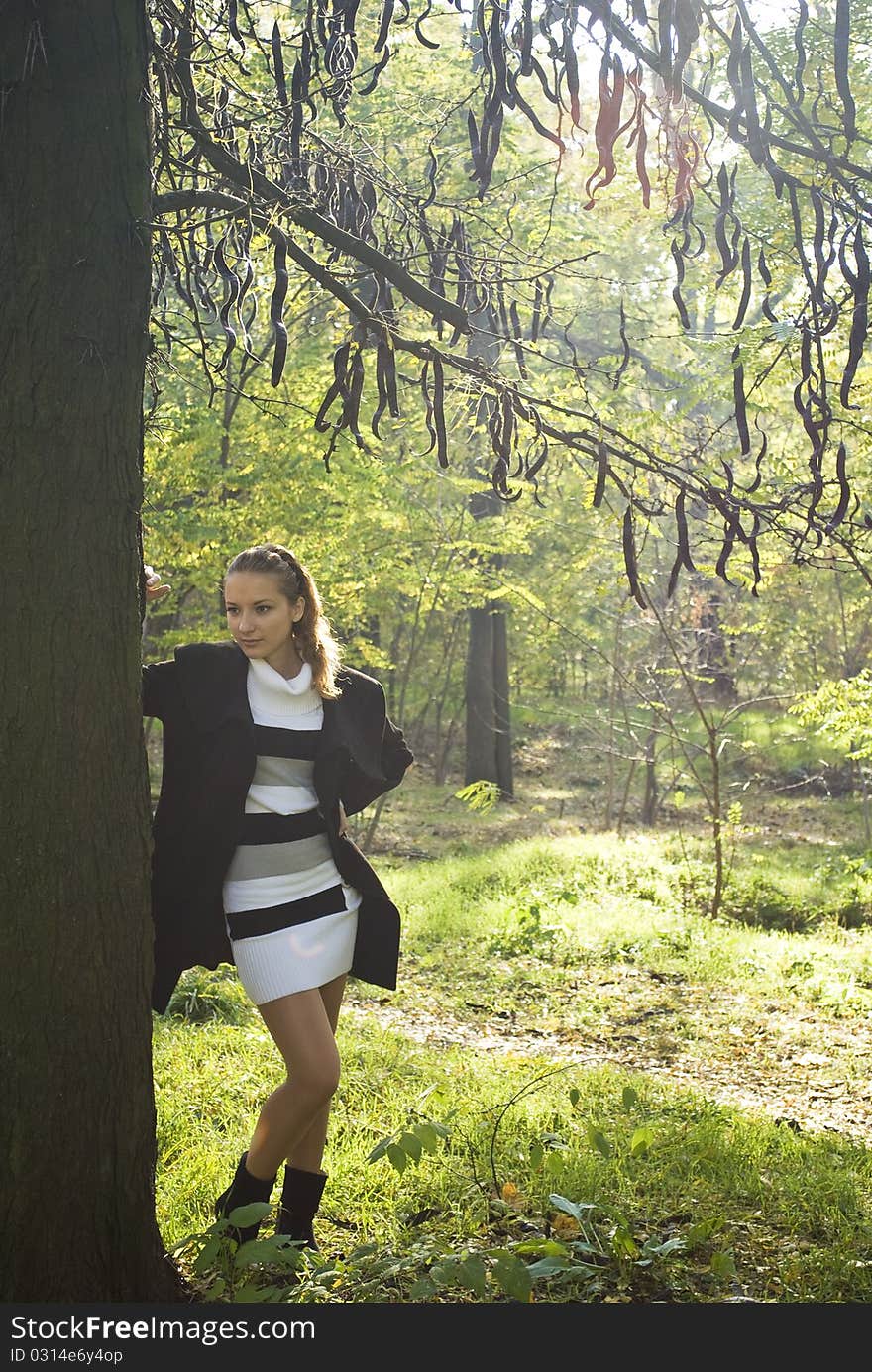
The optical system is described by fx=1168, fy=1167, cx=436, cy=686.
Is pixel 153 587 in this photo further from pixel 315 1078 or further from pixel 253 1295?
pixel 253 1295

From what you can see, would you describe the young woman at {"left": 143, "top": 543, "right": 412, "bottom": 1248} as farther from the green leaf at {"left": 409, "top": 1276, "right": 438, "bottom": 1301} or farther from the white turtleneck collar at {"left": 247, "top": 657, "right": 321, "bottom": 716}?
the green leaf at {"left": 409, "top": 1276, "right": 438, "bottom": 1301}

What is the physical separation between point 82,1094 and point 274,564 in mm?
1626

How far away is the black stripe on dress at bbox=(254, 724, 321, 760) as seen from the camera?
3391mm

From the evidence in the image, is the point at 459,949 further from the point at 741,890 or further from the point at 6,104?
the point at 6,104

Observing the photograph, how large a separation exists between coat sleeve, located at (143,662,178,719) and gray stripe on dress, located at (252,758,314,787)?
0.32 meters

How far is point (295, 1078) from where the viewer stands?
3197mm

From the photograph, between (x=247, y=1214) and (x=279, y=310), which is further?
(x=279, y=310)

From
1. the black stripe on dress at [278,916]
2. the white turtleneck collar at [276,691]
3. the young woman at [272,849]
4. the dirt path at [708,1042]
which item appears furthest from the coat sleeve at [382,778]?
the dirt path at [708,1042]

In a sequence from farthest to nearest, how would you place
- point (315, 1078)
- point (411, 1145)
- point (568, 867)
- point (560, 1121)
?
point (568, 867) < point (560, 1121) < point (315, 1078) < point (411, 1145)

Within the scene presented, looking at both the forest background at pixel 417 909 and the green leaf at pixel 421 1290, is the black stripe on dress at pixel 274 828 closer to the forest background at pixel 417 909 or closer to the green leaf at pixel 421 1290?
the forest background at pixel 417 909

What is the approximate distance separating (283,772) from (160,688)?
0.43 metres

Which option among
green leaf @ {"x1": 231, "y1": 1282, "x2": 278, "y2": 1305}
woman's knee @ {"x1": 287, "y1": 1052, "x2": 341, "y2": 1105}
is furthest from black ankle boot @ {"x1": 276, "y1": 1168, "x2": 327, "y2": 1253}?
green leaf @ {"x1": 231, "y1": 1282, "x2": 278, "y2": 1305}

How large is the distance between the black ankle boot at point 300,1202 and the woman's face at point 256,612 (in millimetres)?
1529

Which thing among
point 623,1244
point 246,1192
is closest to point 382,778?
point 246,1192
